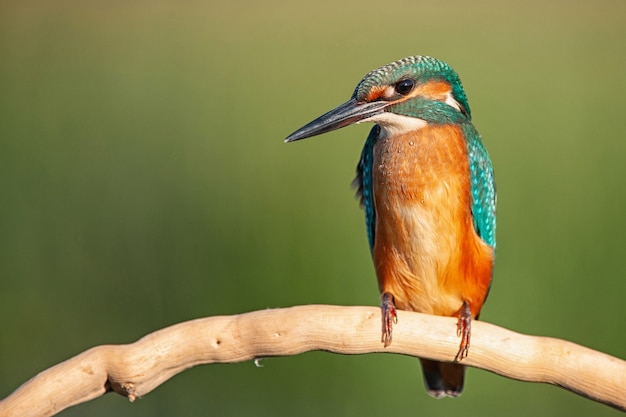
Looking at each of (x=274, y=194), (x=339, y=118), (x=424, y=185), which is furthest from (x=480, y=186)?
(x=274, y=194)

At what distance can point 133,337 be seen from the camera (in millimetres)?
3193

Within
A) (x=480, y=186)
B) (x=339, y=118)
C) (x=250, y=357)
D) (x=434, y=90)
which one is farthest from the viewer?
(x=480, y=186)

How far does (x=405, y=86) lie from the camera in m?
2.13

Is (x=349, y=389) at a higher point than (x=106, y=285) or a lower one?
lower

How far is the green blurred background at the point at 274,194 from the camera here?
10.1 feet

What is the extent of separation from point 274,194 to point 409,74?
1341 millimetres

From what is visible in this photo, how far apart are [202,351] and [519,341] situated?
22.7 inches

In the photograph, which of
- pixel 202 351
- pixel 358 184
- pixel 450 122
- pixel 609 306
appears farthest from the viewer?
pixel 609 306

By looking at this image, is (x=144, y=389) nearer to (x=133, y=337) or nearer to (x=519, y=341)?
(x=519, y=341)

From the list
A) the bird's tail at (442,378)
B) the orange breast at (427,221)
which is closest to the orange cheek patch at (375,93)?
the orange breast at (427,221)

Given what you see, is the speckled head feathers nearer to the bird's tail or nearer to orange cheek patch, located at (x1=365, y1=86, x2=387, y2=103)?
orange cheek patch, located at (x1=365, y1=86, x2=387, y2=103)

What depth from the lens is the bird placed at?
2.12m

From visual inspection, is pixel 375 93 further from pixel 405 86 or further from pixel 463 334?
pixel 463 334

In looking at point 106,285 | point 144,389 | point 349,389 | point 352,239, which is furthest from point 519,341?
point 106,285
